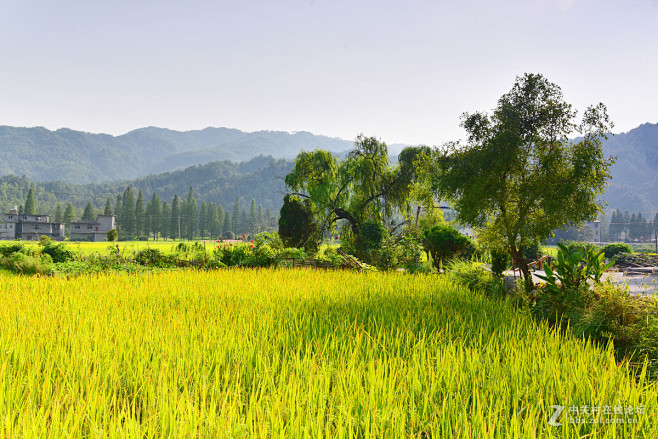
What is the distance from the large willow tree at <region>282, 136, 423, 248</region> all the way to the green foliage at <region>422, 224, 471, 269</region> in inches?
308

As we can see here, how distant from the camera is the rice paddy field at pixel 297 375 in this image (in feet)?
6.81

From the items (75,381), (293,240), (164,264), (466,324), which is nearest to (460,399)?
(466,324)

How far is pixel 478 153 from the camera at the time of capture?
850 cm

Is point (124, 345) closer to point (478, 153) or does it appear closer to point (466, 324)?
point (466, 324)

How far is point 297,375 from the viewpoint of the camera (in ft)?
8.79

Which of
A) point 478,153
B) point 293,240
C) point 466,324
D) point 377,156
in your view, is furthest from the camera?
point 377,156

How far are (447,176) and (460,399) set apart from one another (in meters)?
7.44

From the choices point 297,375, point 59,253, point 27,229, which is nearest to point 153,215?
point 27,229

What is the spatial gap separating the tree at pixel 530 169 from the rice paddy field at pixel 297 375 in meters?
3.73

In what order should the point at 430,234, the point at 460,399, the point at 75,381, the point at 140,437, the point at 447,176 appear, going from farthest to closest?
the point at 430,234, the point at 447,176, the point at 75,381, the point at 460,399, the point at 140,437

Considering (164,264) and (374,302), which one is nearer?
(374,302)

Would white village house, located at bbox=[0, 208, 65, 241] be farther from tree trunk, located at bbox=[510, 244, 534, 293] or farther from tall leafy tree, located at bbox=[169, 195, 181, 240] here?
tree trunk, located at bbox=[510, 244, 534, 293]

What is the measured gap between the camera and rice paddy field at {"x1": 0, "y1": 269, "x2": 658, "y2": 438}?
2.08m

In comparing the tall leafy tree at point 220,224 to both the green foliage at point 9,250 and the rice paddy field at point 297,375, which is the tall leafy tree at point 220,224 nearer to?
the green foliage at point 9,250
